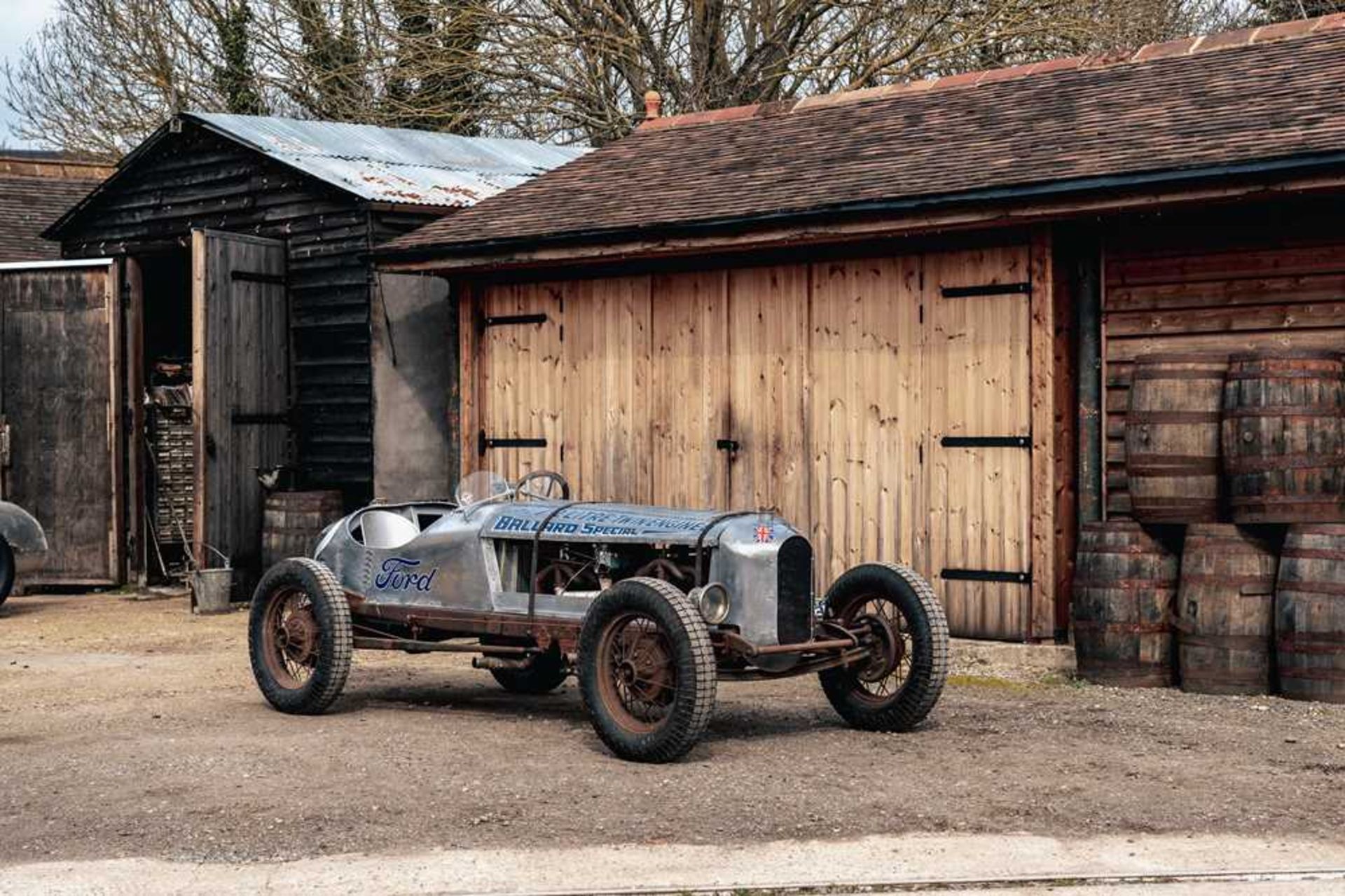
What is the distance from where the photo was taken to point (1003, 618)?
10.8 meters

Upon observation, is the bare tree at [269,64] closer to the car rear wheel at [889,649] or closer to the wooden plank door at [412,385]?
the wooden plank door at [412,385]

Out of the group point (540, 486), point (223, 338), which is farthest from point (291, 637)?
point (223, 338)

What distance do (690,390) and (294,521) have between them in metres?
3.62

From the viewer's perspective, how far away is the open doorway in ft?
52.7

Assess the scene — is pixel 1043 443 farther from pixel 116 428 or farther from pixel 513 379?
pixel 116 428

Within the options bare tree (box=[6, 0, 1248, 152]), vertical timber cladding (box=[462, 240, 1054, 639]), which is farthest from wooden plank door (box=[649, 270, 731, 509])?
bare tree (box=[6, 0, 1248, 152])

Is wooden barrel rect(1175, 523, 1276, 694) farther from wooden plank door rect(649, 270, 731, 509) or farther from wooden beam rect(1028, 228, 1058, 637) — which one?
wooden plank door rect(649, 270, 731, 509)

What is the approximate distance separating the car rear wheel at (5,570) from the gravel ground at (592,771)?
3.91 m

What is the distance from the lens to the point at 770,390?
11867mm

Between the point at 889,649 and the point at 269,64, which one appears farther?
the point at 269,64

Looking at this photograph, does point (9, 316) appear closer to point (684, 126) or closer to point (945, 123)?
point (684, 126)

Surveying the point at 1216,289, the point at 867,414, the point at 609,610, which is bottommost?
the point at 609,610

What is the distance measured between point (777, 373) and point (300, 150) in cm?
559

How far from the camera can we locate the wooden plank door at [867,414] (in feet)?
36.7
